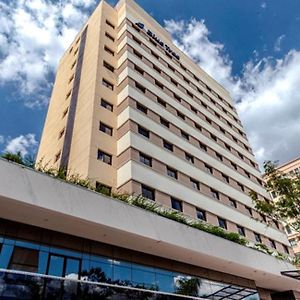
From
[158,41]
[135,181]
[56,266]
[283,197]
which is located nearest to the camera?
[56,266]

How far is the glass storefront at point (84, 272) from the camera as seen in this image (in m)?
10.7

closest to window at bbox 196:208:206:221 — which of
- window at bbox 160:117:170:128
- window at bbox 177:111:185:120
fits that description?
window at bbox 160:117:170:128

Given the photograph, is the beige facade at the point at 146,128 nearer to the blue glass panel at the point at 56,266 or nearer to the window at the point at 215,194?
the window at the point at 215,194

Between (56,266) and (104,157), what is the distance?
10.3 meters

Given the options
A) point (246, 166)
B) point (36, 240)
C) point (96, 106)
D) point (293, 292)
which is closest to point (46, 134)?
point (96, 106)

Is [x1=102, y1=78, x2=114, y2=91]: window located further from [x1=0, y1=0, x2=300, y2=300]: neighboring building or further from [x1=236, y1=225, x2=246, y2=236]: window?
[x1=236, y1=225, x2=246, y2=236]: window

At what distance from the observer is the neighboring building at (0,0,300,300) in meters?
11.6

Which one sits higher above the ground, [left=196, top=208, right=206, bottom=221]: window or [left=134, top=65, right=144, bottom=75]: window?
[left=134, top=65, right=144, bottom=75]: window

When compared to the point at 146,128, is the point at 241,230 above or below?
below

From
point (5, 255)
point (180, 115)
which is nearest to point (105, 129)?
point (180, 115)

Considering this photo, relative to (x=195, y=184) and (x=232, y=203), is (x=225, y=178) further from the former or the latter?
(x=195, y=184)

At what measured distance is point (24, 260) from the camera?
1123cm

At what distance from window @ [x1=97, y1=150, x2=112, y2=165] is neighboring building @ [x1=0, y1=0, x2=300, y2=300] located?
142mm

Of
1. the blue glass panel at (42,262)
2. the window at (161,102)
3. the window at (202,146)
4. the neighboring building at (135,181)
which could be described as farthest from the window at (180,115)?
the blue glass panel at (42,262)
